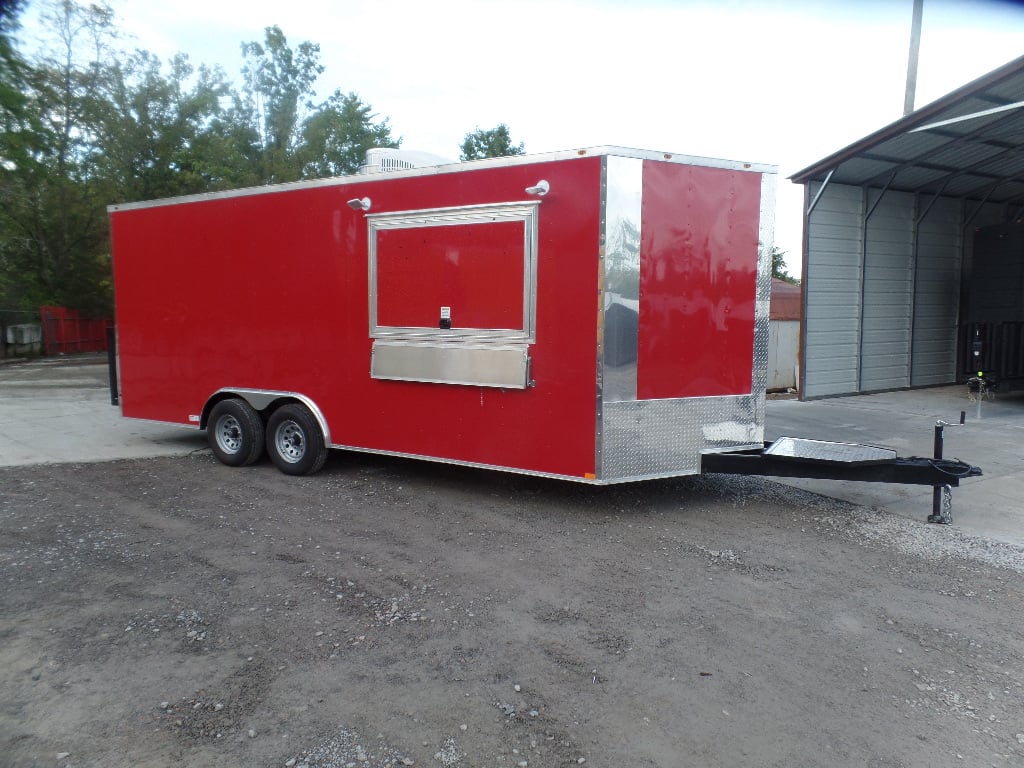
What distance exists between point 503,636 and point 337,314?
169 inches

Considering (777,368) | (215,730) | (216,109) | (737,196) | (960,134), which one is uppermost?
(216,109)

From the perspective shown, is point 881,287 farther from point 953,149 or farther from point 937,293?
point 953,149

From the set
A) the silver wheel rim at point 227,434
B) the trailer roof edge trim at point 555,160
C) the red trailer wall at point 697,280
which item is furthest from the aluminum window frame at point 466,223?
the silver wheel rim at point 227,434

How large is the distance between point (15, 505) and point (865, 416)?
1128cm

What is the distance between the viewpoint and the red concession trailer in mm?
6023

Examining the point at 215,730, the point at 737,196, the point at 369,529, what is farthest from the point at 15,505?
the point at 737,196

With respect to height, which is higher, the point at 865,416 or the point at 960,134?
the point at 960,134

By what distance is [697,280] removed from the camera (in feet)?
20.6

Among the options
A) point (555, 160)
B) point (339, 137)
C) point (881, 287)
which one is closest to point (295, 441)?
point (555, 160)

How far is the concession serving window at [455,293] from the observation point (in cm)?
628

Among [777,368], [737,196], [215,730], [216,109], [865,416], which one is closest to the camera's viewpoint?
[215,730]

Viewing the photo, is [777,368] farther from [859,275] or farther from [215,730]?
[215,730]

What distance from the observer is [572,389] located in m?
6.11

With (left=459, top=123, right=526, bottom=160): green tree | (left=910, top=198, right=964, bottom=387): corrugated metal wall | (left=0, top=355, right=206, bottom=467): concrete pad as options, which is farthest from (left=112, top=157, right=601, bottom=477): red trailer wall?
(left=459, top=123, right=526, bottom=160): green tree
